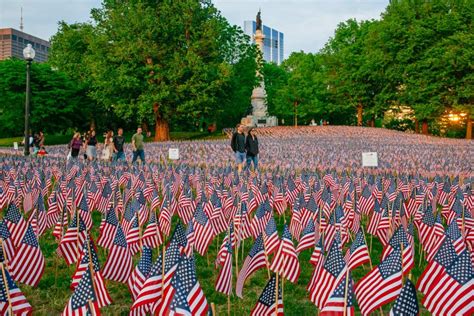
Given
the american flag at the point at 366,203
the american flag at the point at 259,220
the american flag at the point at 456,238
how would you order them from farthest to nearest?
1. the american flag at the point at 366,203
2. the american flag at the point at 259,220
3. the american flag at the point at 456,238

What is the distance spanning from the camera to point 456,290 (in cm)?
451

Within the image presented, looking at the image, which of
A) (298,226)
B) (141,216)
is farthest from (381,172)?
(141,216)

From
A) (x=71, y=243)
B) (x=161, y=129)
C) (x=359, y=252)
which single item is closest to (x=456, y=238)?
(x=359, y=252)

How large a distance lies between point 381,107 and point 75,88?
1169 inches

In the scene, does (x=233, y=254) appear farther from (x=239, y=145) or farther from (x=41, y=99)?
(x=41, y=99)

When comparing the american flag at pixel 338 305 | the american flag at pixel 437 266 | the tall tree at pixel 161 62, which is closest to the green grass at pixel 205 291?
the american flag at pixel 437 266

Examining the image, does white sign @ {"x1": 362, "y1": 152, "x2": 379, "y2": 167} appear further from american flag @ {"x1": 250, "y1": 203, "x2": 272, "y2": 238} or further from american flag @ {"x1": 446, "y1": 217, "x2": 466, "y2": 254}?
american flag @ {"x1": 446, "y1": 217, "x2": 466, "y2": 254}

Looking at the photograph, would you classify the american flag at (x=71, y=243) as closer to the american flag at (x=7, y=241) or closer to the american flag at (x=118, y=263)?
the american flag at (x=7, y=241)

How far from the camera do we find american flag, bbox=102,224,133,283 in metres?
6.16

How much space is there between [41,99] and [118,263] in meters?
41.5

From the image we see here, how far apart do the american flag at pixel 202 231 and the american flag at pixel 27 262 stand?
221 centimetres

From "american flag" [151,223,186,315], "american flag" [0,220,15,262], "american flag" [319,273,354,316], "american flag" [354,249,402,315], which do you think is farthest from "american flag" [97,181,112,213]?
"american flag" [319,273,354,316]

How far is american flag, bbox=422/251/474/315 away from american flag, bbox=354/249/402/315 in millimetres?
308

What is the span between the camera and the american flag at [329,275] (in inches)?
187
